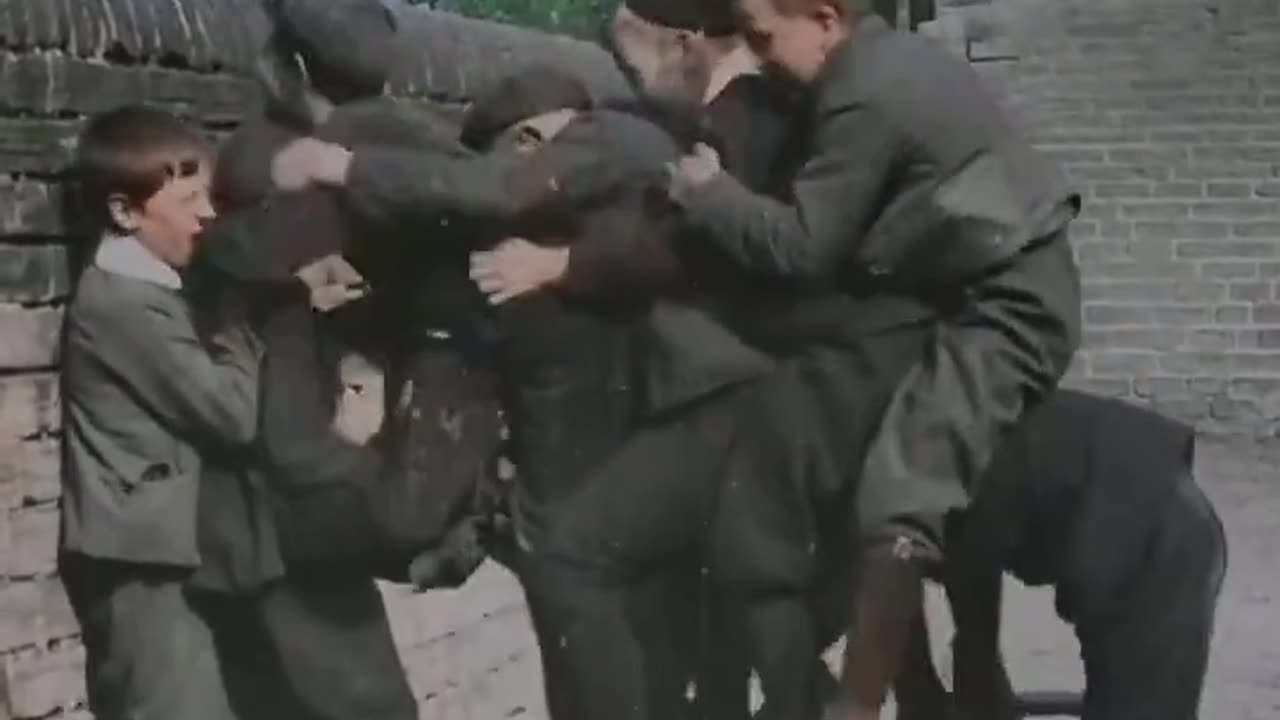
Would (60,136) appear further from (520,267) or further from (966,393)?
(966,393)

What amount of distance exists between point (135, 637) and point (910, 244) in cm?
65

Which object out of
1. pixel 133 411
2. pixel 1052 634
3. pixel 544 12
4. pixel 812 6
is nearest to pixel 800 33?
pixel 812 6

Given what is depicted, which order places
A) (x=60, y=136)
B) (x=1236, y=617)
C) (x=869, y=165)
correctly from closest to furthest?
(x=869, y=165)
(x=60, y=136)
(x=1236, y=617)

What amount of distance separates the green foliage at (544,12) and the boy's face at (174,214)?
232 millimetres

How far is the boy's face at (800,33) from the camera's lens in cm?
115

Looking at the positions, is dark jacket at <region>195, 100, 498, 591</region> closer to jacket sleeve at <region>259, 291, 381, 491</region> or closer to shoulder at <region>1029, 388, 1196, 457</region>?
jacket sleeve at <region>259, 291, 381, 491</region>

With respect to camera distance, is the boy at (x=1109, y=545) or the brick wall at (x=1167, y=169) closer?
the boy at (x=1109, y=545)

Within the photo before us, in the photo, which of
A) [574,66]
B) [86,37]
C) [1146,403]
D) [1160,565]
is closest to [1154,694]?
[1160,565]

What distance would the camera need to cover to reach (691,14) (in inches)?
46.7

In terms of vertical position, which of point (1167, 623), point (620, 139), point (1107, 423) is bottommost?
point (1167, 623)

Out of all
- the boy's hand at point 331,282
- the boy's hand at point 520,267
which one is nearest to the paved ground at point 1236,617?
the boy's hand at point 520,267

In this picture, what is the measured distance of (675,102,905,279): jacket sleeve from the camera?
3.67 feet

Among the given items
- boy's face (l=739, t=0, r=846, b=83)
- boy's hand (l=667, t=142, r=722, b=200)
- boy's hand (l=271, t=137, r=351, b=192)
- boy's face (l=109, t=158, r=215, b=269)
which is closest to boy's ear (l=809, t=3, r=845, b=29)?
boy's face (l=739, t=0, r=846, b=83)

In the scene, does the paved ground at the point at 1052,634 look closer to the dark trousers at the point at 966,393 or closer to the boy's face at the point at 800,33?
the dark trousers at the point at 966,393
